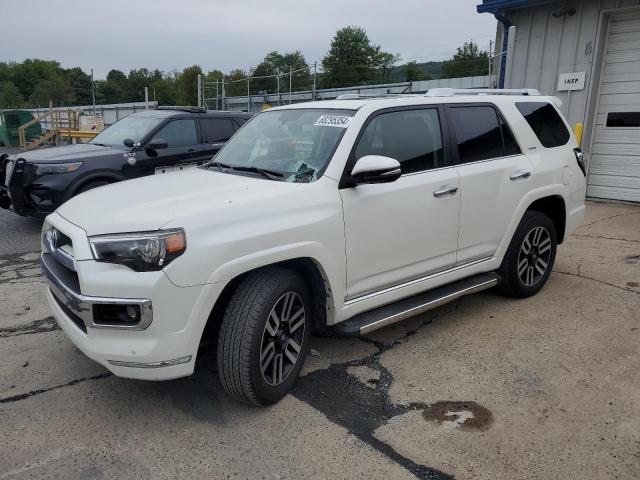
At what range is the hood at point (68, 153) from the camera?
23.4 ft

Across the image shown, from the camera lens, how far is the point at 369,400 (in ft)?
10.7

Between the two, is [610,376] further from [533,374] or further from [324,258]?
[324,258]

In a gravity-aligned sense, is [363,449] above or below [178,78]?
below

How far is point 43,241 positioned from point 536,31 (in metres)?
9.26

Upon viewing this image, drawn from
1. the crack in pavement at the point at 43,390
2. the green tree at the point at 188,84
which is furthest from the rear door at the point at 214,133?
the green tree at the point at 188,84

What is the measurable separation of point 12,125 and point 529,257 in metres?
23.3

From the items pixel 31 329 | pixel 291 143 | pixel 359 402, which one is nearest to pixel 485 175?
pixel 291 143

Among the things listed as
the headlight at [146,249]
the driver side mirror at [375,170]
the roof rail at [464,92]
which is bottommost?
the headlight at [146,249]

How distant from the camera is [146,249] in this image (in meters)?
2.66

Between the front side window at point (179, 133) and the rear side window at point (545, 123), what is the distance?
206 inches

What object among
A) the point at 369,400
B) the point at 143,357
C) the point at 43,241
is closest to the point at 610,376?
the point at 369,400

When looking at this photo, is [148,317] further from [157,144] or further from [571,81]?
[571,81]

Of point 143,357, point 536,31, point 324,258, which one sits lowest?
point 143,357

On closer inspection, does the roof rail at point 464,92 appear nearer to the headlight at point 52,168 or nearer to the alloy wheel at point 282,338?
the alloy wheel at point 282,338
